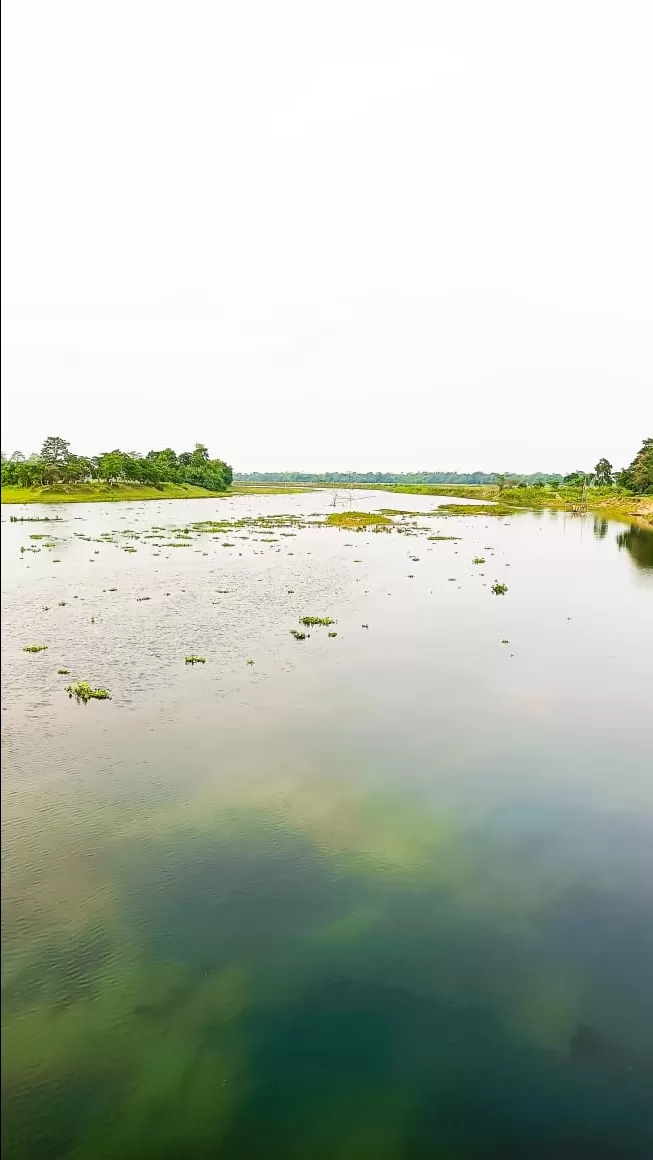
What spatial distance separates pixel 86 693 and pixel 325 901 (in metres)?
16.6

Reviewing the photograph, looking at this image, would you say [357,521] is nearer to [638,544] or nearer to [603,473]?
[638,544]

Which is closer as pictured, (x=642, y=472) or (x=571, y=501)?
(x=642, y=472)

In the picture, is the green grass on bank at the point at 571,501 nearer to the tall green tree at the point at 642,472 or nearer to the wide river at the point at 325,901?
the tall green tree at the point at 642,472

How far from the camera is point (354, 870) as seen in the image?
15.5 meters

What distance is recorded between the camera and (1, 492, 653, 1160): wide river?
9.70 meters

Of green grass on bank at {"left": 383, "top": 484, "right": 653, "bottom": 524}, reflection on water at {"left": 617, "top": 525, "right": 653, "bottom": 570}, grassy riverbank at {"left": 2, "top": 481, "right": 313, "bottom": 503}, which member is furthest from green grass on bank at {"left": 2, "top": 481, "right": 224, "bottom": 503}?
reflection on water at {"left": 617, "top": 525, "right": 653, "bottom": 570}

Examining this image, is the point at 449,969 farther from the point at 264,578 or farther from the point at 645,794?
the point at 264,578

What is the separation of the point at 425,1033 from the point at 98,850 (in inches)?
373

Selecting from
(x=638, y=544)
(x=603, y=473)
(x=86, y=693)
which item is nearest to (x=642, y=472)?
(x=603, y=473)

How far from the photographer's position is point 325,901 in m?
14.3

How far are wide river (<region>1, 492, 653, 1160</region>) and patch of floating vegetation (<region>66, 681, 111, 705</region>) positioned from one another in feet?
1.62

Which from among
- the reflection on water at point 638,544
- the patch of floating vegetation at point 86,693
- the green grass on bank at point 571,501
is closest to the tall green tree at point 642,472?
the green grass on bank at point 571,501

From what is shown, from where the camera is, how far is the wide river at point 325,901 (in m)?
9.70

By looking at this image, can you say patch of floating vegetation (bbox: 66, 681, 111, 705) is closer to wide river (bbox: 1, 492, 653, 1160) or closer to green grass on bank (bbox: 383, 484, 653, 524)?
wide river (bbox: 1, 492, 653, 1160)
